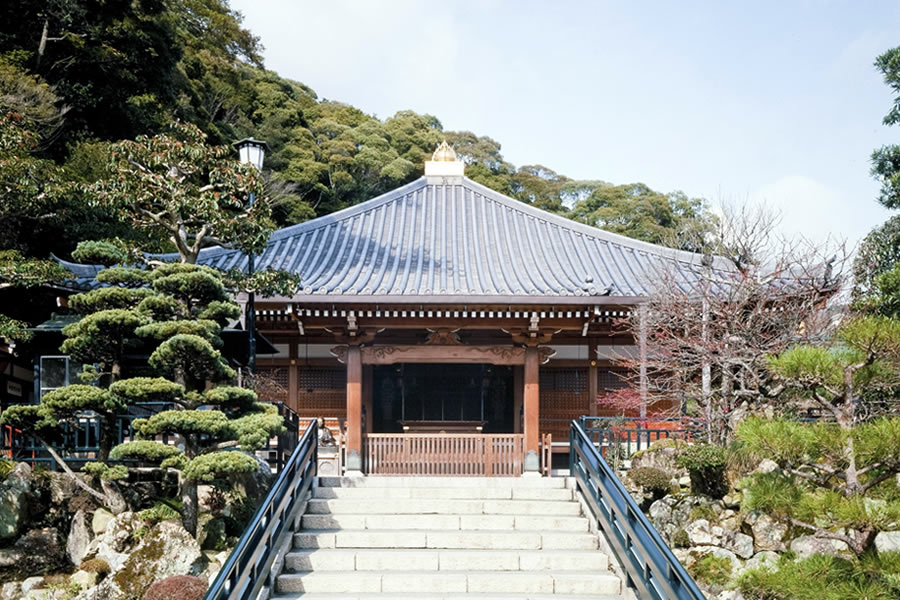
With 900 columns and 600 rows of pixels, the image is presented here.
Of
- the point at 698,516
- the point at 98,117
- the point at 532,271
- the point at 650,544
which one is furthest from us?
the point at 98,117

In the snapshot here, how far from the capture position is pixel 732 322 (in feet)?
38.2

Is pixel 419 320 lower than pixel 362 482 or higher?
higher

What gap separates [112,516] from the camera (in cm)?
897

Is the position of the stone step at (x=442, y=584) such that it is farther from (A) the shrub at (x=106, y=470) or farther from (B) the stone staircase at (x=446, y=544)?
(A) the shrub at (x=106, y=470)

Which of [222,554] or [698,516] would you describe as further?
[698,516]

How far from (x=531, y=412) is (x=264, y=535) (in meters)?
7.01

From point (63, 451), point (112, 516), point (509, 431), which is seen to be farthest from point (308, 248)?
point (112, 516)

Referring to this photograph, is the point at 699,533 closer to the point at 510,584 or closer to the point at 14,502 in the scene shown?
the point at 510,584

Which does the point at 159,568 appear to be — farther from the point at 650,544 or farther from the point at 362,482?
the point at 650,544

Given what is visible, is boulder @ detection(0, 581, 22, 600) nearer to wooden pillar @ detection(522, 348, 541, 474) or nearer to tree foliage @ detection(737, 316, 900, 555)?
wooden pillar @ detection(522, 348, 541, 474)

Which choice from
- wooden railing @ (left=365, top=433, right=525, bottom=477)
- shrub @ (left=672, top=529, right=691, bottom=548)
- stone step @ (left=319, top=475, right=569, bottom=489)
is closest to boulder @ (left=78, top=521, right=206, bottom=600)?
stone step @ (left=319, top=475, right=569, bottom=489)

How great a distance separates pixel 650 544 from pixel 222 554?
4.80m

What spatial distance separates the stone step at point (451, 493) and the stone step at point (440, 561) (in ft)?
5.35

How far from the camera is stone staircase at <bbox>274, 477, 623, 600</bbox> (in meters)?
7.44
